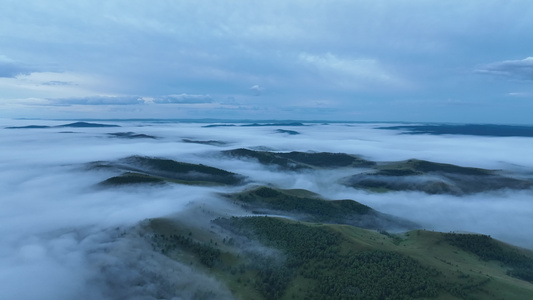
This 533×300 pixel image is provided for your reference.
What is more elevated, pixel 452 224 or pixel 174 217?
pixel 174 217

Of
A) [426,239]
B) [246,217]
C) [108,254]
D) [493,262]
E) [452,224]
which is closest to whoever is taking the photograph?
[108,254]

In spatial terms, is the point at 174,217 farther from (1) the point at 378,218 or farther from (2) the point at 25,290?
(1) the point at 378,218

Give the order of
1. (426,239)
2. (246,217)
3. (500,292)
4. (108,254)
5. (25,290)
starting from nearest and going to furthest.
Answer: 1. (25,290)
2. (500,292)
3. (108,254)
4. (426,239)
5. (246,217)

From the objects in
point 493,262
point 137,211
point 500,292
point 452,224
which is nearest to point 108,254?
point 137,211

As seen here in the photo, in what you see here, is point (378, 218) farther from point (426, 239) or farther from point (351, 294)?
point (351, 294)

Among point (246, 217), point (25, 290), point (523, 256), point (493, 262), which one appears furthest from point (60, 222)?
point (523, 256)

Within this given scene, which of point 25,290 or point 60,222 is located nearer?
point 25,290
